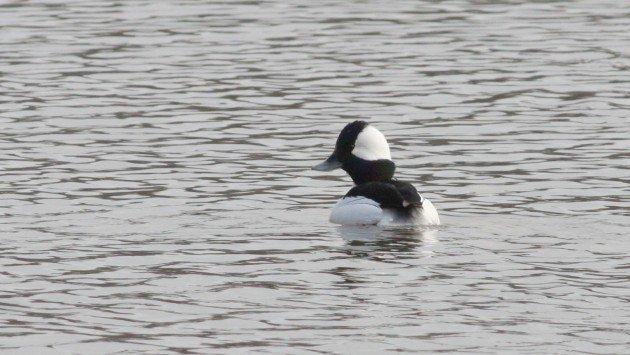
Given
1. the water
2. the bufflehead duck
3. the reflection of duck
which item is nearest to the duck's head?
the bufflehead duck

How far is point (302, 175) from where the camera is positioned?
17.5 m

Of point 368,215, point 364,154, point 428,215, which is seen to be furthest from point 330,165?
point 428,215

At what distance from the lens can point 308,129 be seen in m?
20.1

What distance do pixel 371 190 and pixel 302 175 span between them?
107 inches

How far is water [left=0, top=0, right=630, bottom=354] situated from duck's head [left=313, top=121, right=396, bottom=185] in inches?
19.2

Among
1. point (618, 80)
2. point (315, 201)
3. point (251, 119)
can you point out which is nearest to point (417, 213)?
point (315, 201)

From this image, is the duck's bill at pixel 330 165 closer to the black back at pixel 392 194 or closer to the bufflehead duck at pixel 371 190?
the bufflehead duck at pixel 371 190

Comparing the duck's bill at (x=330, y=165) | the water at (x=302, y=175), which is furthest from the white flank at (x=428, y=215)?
the duck's bill at (x=330, y=165)

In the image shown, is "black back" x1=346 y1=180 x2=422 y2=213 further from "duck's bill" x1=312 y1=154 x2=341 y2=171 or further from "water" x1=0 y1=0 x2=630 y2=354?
"duck's bill" x1=312 y1=154 x2=341 y2=171

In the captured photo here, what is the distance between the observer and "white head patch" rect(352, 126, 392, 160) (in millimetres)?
15688

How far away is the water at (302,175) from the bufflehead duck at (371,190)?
0.17 meters

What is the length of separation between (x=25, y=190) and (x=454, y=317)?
6.53 metres

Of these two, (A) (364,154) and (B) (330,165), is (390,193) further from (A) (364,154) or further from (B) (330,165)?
(B) (330,165)

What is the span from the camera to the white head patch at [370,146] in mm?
15688
